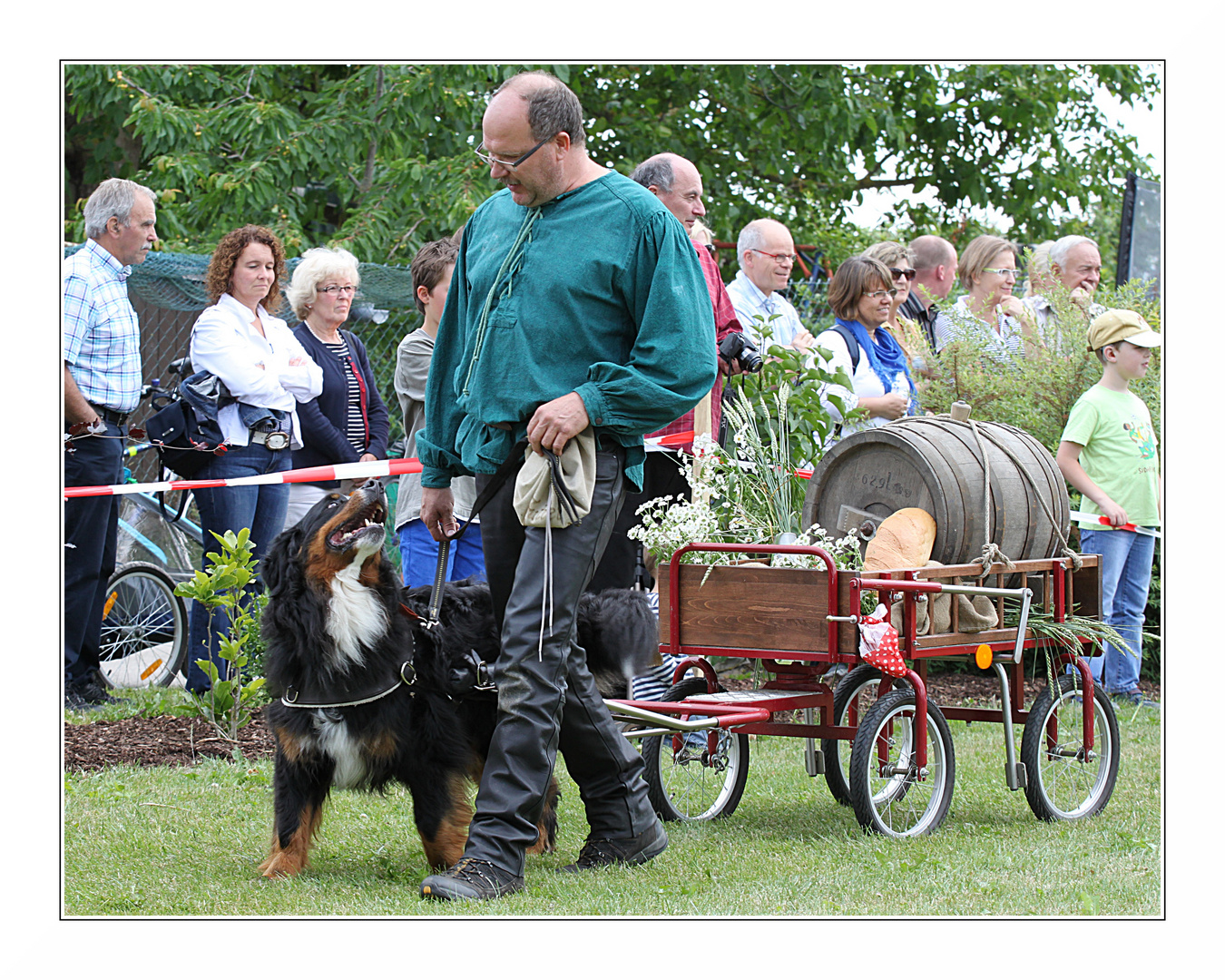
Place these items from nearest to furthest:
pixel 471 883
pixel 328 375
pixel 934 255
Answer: pixel 471 883 → pixel 328 375 → pixel 934 255

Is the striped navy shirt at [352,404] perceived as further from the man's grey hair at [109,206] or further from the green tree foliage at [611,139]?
the green tree foliage at [611,139]

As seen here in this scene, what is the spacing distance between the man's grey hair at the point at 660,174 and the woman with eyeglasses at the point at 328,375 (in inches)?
76.5

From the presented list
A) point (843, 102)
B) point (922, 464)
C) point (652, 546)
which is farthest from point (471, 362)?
point (843, 102)

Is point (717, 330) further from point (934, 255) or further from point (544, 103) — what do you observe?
point (934, 255)

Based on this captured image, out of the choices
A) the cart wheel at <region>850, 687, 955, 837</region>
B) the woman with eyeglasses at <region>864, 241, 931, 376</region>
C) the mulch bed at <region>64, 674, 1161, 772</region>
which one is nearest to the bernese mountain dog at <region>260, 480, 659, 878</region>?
the cart wheel at <region>850, 687, 955, 837</region>

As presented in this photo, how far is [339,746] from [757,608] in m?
1.47

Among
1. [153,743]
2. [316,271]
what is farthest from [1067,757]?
[316,271]

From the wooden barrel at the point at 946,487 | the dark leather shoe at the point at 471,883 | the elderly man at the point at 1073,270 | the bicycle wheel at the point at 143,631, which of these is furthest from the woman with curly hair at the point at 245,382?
the elderly man at the point at 1073,270

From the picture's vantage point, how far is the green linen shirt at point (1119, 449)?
269 inches

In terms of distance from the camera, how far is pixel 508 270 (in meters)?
3.77

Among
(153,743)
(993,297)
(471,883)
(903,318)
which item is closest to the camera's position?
(471,883)

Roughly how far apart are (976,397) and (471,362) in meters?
4.39

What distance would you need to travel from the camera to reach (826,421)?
17.6ft

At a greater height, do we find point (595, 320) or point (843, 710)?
point (595, 320)
